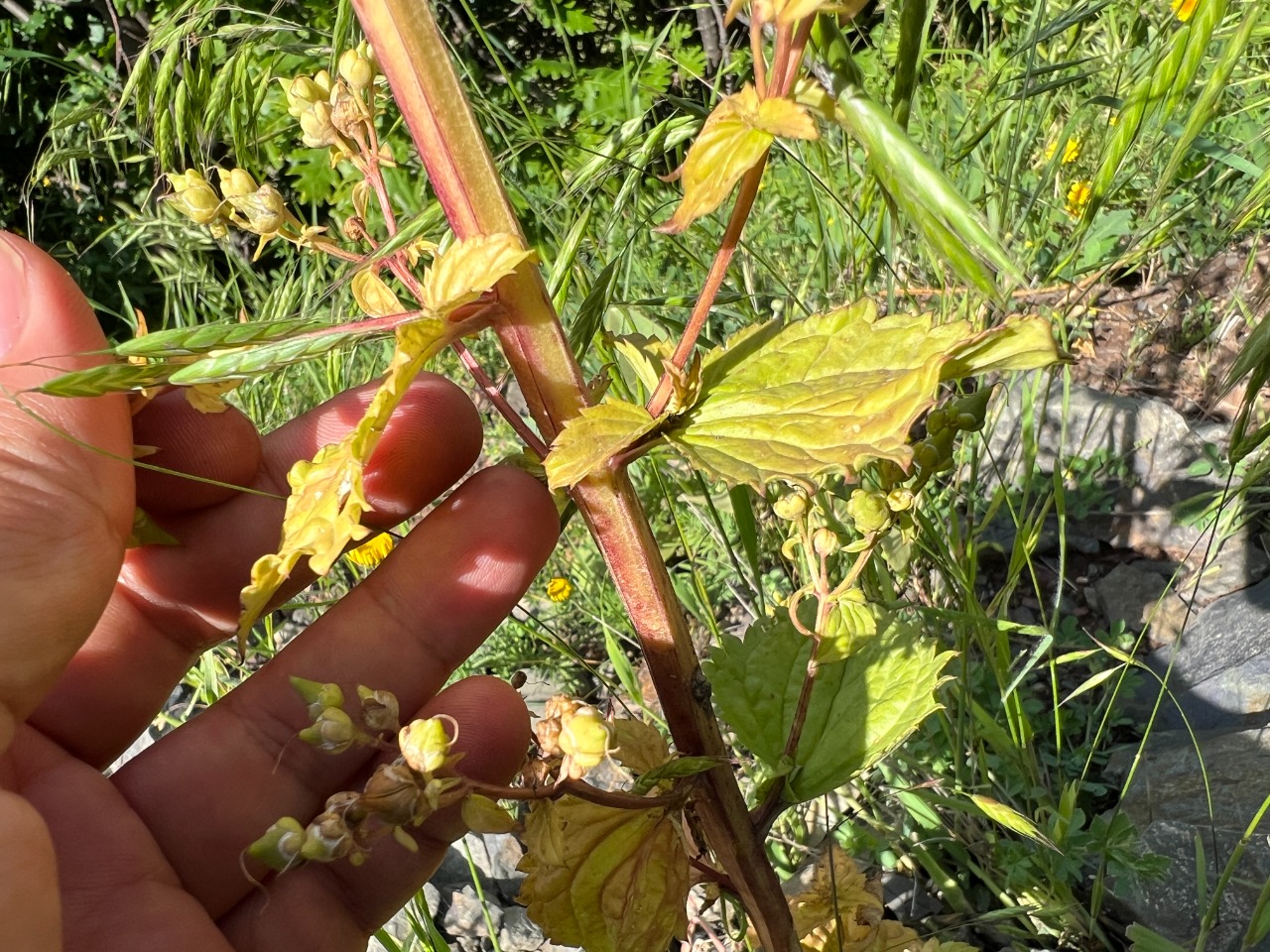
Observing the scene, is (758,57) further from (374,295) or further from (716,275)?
(374,295)

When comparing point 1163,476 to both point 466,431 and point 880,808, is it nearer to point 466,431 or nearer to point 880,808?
point 880,808

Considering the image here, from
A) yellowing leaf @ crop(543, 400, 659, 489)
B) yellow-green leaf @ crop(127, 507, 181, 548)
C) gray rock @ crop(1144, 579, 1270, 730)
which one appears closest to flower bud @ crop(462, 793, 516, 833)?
yellowing leaf @ crop(543, 400, 659, 489)

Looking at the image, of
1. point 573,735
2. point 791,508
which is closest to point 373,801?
point 573,735

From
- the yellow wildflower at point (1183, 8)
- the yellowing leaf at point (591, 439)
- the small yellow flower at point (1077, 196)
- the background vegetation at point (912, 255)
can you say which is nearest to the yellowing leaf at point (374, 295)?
the background vegetation at point (912, 255)

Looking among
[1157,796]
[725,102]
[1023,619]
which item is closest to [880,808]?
[1157,796]

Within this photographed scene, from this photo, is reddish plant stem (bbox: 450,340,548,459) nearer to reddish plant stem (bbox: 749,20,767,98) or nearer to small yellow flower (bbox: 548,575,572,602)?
reddish plant stem (bbox: 749,20,767,98)
